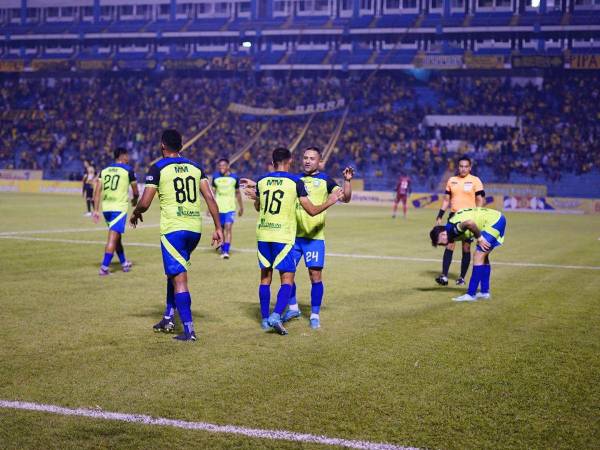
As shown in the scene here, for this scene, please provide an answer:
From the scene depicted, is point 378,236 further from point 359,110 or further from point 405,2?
point 405,2

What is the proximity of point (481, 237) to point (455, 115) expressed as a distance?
151ft

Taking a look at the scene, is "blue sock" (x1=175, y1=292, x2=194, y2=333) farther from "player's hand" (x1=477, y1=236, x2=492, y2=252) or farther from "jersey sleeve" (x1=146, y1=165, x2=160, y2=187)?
"player's hand" (x1=477, y1=236, x2=492, y2=252)

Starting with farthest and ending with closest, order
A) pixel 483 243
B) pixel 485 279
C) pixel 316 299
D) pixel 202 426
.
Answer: pixel 485 279 → pixel 483 243 → pixel 316 299 → pixel 202 426

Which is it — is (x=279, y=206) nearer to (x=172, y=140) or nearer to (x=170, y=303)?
(x=172, y=140)

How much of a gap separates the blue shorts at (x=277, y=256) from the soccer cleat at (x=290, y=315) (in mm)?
1008

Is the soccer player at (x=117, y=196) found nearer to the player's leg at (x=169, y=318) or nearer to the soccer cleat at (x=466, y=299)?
the player's leg at (x=169, y=318)

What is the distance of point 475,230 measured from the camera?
10.6 m

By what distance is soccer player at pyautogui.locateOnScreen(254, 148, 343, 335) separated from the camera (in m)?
8.56

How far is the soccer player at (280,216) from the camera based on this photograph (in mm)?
8562

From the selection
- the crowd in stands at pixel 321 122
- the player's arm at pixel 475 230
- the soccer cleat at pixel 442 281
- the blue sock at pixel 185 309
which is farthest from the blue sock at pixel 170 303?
A: the crowd in stands at pixel 321 122

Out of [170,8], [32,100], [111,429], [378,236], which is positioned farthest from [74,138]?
[111,429]

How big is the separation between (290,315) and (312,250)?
3.03 feet

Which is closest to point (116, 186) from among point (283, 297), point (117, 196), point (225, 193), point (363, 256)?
point (117, 196)

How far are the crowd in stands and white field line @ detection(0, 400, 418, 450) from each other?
4477 cm
